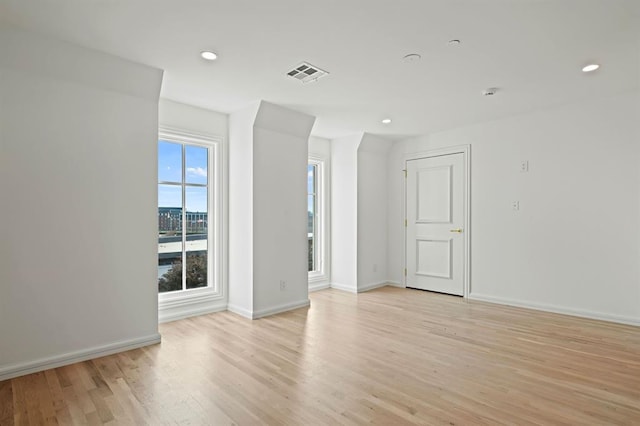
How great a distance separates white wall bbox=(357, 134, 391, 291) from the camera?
19.0 ft

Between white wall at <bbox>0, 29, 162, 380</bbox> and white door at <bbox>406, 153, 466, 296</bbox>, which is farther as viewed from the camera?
white door at <bbox>406, 153, 466, 296</bbox>

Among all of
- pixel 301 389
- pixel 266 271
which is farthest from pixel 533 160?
pixel 301 389

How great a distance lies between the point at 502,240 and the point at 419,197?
148 centimetres

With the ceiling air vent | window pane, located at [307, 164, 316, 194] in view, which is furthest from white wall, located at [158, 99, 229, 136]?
window pane, located at [307, 164, 316, 194]

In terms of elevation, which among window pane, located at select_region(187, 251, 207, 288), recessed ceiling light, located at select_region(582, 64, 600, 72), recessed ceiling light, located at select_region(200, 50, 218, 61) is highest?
recessed ceiling light, located at select_region(582, 64, 600, 72)

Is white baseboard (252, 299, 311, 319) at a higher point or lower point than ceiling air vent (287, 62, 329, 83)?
lower

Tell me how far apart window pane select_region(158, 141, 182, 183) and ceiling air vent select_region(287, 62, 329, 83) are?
1871 mm

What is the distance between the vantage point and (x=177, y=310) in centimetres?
412

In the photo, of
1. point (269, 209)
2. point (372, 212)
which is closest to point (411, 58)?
point (269, 209)

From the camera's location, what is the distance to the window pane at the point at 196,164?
4375 mm

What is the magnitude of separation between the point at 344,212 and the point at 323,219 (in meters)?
0.39

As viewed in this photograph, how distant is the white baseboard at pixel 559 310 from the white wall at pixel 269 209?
2.62 metres

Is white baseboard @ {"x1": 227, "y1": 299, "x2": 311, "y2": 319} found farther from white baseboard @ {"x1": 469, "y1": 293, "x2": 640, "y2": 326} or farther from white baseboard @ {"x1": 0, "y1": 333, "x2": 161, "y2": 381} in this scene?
white baseboard @ {"x1": 469, "y1": 293, "x2": 640, "y2": 326}

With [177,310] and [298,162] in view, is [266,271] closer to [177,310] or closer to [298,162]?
[177,310]
